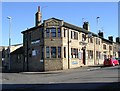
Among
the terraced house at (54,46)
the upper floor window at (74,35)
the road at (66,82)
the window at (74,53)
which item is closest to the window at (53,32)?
the terraced house at (54,46)

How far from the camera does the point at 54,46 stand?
135 ft

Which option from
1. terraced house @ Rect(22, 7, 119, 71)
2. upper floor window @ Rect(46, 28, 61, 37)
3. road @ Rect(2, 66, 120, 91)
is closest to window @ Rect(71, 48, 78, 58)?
terraced house @ Rect(22, 7, 119, 71)

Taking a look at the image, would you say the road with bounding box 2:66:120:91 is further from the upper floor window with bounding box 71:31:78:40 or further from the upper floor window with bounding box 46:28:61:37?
the upper floor window with bounding box 71:31:78:40

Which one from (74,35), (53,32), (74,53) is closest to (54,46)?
(53,32)

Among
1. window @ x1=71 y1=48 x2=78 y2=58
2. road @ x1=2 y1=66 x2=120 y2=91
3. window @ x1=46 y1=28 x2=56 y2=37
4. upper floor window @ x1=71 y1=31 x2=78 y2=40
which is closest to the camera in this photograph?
road @ x1=2 y1=66 x2=120 y2=91

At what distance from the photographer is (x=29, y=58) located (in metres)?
45.3

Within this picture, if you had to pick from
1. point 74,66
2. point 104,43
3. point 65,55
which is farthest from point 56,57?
point 104,43

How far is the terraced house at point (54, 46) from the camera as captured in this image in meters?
41.1

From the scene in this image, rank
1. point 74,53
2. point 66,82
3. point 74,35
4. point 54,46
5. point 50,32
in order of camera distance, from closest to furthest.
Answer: point 66,82
point 54,46
point 50,32
point 74,53
point 74,35

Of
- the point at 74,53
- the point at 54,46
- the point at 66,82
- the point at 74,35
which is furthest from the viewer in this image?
the point at 74,35

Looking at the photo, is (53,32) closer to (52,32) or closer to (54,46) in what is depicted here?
(52,32)

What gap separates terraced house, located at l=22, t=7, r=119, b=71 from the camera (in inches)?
1619

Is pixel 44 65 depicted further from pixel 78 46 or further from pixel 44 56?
pixel 78 46

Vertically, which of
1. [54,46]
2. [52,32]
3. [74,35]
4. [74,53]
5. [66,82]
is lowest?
[66,82]
